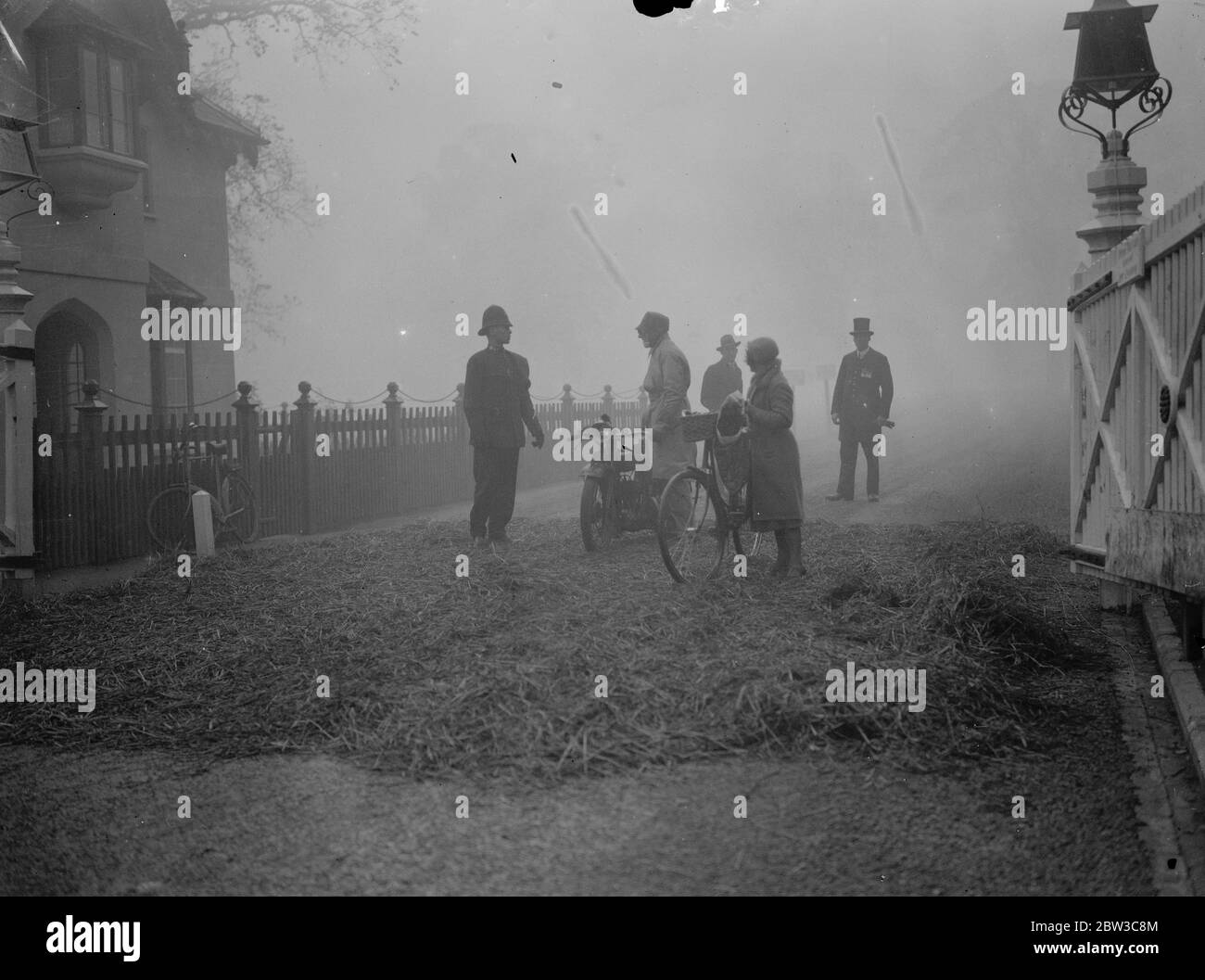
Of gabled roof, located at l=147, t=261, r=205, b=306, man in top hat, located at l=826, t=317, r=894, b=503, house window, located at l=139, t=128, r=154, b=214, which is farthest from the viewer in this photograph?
house window, located at l=139, t=128, r=154, b=214

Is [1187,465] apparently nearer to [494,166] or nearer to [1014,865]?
[1014,865]

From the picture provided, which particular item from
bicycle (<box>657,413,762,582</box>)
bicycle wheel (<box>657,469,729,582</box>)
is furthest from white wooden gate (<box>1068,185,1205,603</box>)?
bicycle wheel (<box>657,469,729,582</box>)

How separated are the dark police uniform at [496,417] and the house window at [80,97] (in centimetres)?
979

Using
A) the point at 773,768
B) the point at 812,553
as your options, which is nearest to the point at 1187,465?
the point at 773,768

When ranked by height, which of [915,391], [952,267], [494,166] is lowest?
[915,391]

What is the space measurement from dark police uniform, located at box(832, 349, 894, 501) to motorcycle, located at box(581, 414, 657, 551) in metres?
5.14

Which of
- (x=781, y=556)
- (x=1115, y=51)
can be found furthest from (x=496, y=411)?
(x=1115, y=51)

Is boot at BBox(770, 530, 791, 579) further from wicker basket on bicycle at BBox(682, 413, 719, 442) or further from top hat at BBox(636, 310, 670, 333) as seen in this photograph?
top hat at BBox(636, 310, 670, 333)

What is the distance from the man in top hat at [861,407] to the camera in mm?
14711

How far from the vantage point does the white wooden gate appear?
17.0ft

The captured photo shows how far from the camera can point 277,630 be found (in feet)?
23.6

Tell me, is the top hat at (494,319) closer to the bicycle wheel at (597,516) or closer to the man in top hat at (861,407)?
the bicycle wheel at (597,516)

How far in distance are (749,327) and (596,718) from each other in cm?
6347
